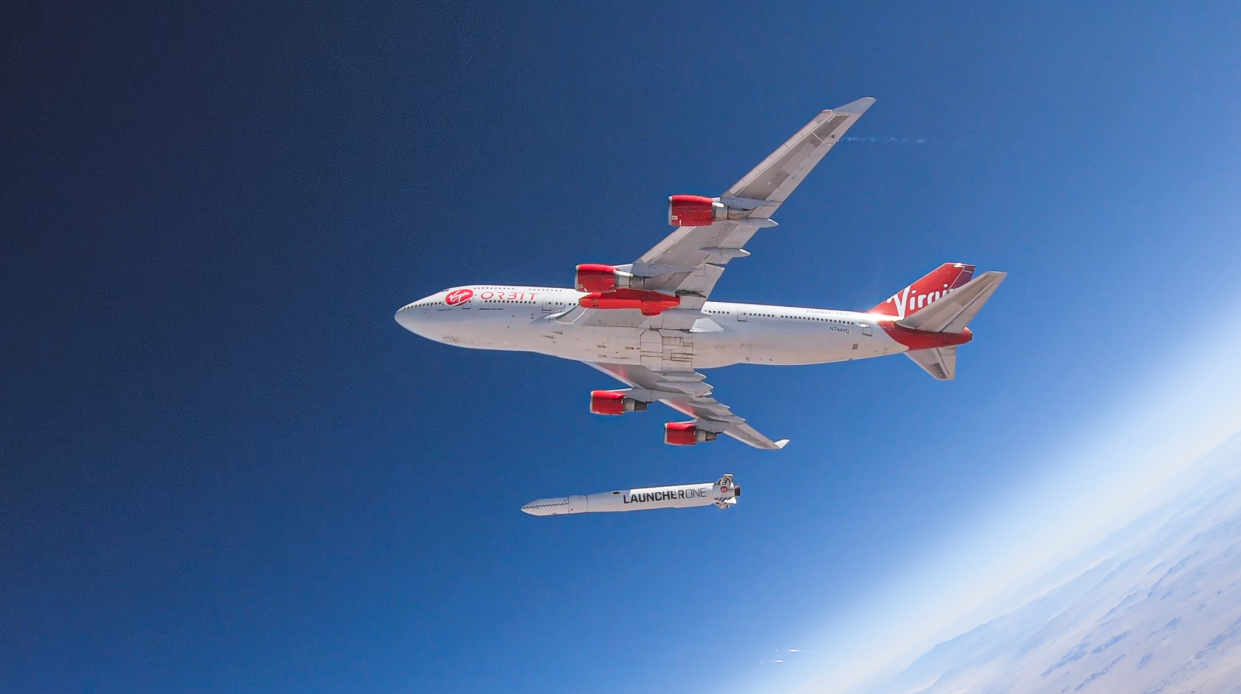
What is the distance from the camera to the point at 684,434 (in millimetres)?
50250

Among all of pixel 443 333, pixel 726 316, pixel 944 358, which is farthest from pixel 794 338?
pixel 443 333

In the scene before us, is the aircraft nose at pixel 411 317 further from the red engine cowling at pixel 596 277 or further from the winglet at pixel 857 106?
the winglet at pixel 857 106

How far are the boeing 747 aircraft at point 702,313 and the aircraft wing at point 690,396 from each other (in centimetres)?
23

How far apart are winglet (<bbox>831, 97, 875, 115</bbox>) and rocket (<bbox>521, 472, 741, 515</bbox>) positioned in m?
31.8

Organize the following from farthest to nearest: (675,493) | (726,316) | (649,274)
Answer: (675,493), (726,316), (649,274)

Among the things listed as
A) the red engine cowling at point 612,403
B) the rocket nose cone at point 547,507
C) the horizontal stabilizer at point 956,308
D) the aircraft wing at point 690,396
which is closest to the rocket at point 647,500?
the rocket nose cone at point 547,507

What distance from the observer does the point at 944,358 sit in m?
42.0

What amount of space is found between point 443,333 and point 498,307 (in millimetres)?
4424

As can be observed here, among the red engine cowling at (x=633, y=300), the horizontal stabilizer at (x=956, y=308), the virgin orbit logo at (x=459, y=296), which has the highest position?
the virgin orbit logo at (x=459, y=296)

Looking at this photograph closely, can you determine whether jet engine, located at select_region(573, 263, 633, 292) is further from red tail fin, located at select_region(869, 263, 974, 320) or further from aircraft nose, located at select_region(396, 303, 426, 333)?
red tail fin, located at select_region(869, 263, 974, 320)

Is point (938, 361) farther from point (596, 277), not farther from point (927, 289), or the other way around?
point (596, 277)

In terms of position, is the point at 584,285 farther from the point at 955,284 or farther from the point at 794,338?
the point at 955,284

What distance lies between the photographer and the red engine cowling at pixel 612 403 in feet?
159

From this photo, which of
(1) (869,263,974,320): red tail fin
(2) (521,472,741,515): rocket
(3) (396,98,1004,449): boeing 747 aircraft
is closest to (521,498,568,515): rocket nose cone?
(2) (521,472,741,515): rocket
